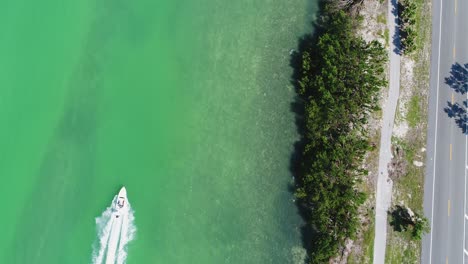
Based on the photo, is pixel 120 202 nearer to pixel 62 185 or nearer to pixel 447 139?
pixel 62 185

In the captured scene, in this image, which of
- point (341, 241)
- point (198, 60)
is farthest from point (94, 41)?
point (341, 241)

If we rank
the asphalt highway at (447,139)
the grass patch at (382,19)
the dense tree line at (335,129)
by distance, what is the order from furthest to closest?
the grass patch at (382,19), the asphalt highway at (447,139), the dense tree line at (335,129)

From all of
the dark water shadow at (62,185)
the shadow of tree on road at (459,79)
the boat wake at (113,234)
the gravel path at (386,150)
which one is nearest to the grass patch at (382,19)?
the gravel path at (386,150)

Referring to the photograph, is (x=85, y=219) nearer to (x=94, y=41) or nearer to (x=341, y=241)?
(x=94, y=41)

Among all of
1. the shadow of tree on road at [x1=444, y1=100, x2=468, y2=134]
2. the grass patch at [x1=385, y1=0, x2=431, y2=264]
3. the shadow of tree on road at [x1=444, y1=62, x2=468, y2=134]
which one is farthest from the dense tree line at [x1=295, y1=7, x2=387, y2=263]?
the shadow of tree on road at [x1=444, y1=100, x2=468, y2=134]

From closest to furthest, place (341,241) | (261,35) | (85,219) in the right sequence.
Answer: (341,241)
(85,219)
(261,35)

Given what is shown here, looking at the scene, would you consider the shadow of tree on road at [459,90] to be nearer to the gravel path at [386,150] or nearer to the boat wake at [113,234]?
the gravel path at [386,150]

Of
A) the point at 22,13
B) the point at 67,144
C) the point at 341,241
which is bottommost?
the point at 341,241
